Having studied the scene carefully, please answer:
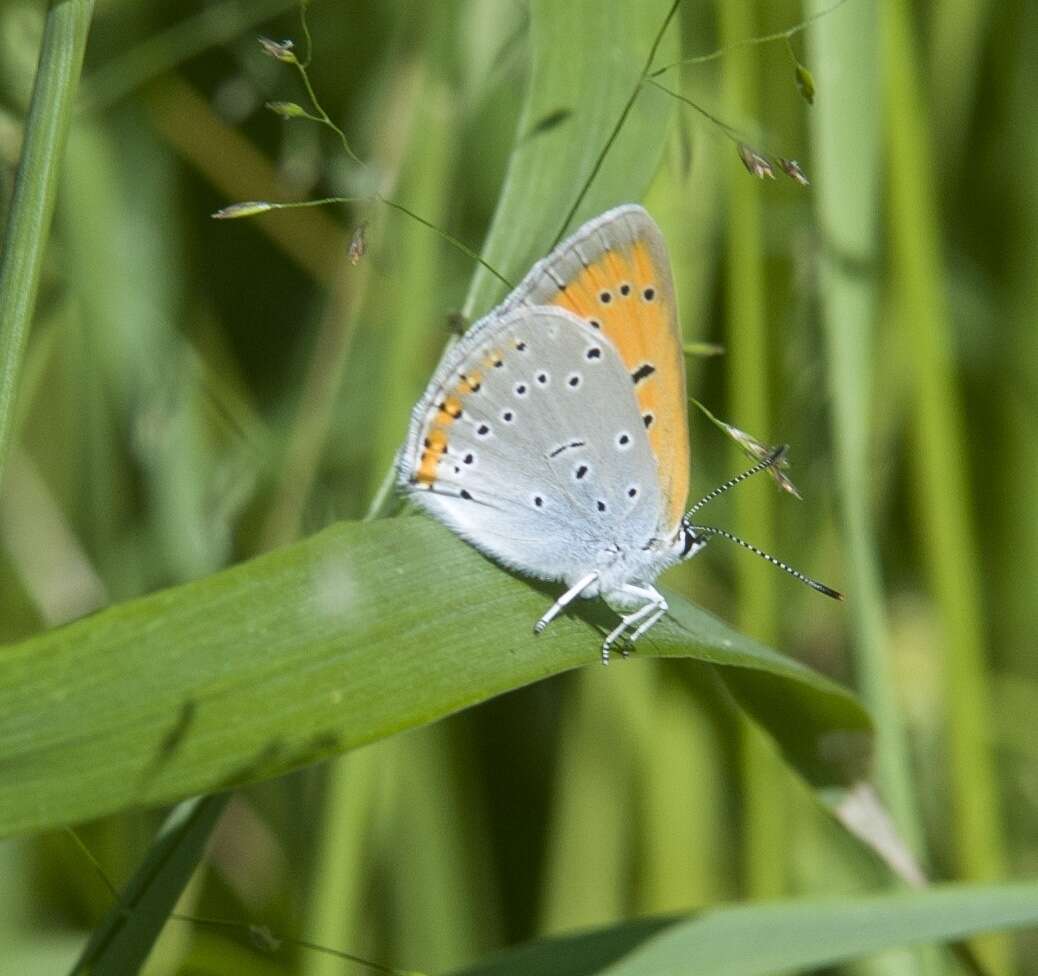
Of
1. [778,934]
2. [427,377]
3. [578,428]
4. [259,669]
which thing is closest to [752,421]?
[578,428]

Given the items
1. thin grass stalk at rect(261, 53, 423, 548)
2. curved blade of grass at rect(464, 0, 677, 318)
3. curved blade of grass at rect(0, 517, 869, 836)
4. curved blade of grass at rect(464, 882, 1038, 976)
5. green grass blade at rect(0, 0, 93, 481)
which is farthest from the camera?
thin grass stalk at rect(261, 53, 423, 548)

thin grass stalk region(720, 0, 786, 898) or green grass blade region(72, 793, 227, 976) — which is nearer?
green grass blade region(72, 793, 227, 976)

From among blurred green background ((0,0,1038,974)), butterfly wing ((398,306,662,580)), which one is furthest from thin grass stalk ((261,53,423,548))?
butterfly wing ((398,306,662,580))

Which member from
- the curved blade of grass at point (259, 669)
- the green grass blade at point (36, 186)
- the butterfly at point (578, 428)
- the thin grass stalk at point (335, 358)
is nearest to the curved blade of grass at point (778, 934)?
the curved blade of grass at point (259, 669)

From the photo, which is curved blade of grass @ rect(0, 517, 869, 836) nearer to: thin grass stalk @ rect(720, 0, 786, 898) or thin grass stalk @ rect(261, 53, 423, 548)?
thin grass stalk @ rect(720, 0, 786, 898)

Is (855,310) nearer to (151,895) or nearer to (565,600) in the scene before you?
(565,600)

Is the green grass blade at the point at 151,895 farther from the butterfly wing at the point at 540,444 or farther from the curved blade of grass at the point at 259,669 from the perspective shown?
the butterfly wing at the point at 540,444

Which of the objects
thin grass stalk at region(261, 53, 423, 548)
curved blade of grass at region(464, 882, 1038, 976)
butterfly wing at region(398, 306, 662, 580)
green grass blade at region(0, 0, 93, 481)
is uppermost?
thin grass stalk at region(261, 53, 423, 548)

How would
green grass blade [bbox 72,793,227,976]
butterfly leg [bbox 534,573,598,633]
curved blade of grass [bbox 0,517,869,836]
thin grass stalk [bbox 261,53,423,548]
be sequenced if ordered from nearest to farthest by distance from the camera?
curved blade of grass [bbox 0,517,869,836], green grass blade [bbox 72,793,227,976], butterfly leg [bbox 534,573,598,633], thin grass stalk [bbox 261,53,423,548]
